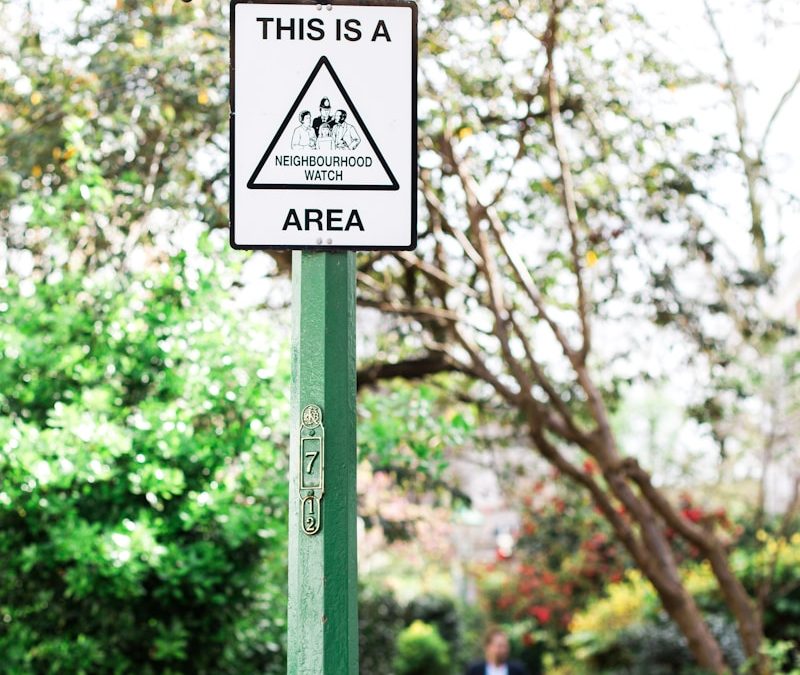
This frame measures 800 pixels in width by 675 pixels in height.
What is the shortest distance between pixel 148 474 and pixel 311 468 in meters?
4.22

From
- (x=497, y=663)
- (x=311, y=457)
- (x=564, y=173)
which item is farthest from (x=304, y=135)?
(x=497, y=663)

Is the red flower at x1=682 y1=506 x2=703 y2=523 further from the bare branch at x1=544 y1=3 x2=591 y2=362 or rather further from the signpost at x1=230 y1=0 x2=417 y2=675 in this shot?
the signpost at x1=230 y1=0 x2=417 y2=675

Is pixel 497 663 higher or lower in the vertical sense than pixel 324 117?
lower

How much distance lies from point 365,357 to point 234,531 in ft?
17.1

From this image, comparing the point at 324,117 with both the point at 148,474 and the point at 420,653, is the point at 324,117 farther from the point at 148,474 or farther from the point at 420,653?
the point at 420,653

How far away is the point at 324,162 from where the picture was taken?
102 inches

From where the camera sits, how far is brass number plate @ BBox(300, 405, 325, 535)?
7.95 feet

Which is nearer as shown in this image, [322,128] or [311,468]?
[311,468]

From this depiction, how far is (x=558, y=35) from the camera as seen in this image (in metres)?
9.64

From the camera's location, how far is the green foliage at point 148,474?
668 cm

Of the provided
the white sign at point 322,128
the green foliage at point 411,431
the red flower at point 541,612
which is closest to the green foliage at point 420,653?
the red flower at point 541,612

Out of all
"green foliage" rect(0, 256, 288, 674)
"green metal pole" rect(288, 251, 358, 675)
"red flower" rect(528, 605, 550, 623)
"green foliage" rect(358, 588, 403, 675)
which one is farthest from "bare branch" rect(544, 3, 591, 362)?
"red flower" rect(528, 605, 550, 623)

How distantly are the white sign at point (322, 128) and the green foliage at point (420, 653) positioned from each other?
1971 centimetres

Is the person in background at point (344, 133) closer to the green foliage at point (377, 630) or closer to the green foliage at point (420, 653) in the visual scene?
the green foliage at point (377, 630)
